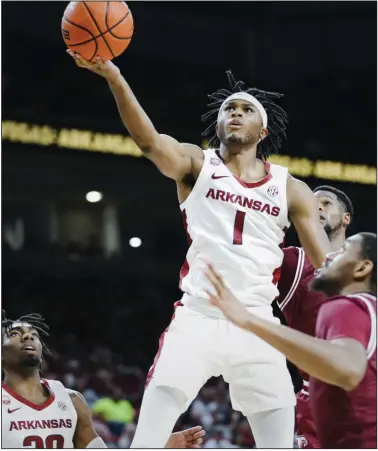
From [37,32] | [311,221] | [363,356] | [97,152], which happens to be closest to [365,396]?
[363,356]

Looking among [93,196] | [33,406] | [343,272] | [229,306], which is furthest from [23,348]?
[93,196]

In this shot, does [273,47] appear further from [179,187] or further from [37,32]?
[179,187]

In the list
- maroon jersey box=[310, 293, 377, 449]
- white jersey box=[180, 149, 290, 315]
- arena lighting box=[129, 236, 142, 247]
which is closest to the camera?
maroon jersey box=[310, 293, 377, 449]

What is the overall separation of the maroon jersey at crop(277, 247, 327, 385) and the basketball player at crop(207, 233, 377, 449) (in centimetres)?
158

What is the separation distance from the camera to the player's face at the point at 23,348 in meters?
5.42

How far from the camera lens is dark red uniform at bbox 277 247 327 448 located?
5.31 m

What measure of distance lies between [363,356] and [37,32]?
1354cm

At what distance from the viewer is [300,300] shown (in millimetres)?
5359

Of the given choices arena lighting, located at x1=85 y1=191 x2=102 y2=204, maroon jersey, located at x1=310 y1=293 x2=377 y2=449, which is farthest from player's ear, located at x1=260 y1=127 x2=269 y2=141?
arena lighting, located at x1=85 y1=191 x2=102 y2=204

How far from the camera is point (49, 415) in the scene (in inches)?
212

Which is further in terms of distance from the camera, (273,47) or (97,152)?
(273,47)

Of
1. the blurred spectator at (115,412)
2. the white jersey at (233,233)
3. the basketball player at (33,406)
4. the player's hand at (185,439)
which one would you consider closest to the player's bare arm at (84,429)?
the basketball player at (33,406)

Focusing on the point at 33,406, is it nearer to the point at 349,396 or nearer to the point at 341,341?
the point at 349,396

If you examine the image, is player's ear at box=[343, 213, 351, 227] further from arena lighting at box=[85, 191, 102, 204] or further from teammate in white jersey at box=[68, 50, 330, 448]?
arena lighting at box=[85, 191, 102, 204]
